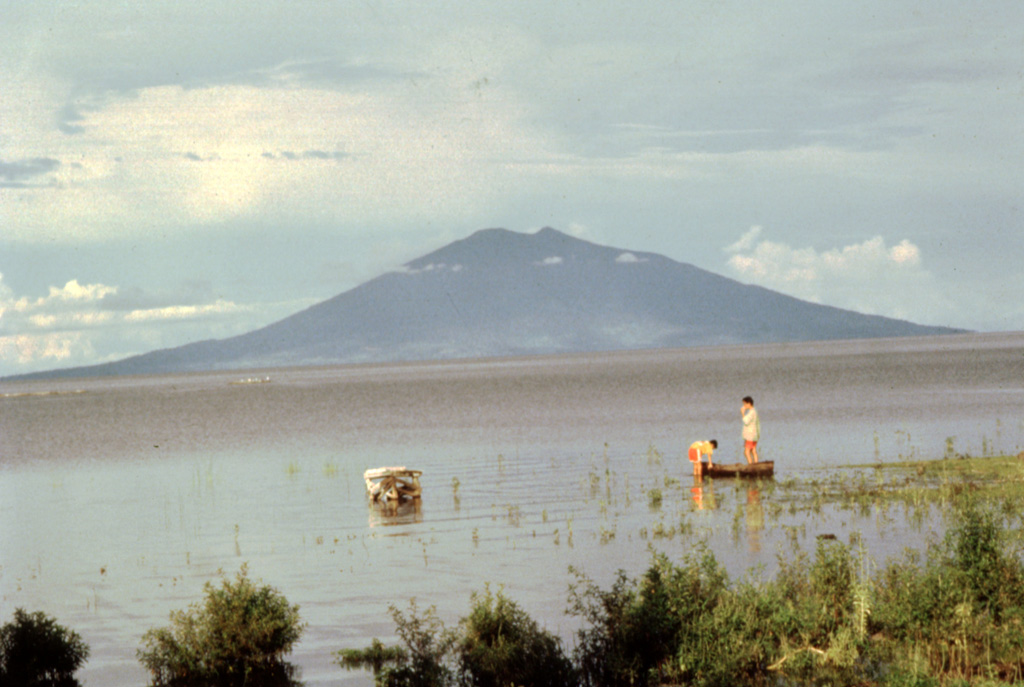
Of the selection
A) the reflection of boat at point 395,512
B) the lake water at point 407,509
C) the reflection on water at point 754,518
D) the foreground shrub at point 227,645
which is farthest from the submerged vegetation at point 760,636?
the reflection of boat at point 395,512

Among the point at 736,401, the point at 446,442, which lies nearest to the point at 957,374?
the point at 736,401

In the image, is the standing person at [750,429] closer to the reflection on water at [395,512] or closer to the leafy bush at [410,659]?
the reflection on water at [395,512]

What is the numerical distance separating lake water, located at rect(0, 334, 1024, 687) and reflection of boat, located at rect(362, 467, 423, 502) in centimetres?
64

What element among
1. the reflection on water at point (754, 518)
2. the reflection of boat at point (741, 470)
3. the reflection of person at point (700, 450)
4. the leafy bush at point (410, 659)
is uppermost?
the reflection of person at point (700, 450)

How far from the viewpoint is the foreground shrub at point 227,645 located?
500 inches

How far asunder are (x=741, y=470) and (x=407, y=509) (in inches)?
327

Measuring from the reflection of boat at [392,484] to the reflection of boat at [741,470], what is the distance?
717 centimetres

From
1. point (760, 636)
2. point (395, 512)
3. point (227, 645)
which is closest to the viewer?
point (760, 636)

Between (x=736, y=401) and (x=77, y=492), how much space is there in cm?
4162

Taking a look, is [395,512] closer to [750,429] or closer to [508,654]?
[750,429]

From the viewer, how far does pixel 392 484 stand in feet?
91.8

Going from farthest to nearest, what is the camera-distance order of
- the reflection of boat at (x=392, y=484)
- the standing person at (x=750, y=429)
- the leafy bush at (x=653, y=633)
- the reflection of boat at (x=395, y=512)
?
1. the standing person at (x=750, y=429)
2. the reflection of boat at (x=392, y=484)
3. the reflection of boat at (x=395, y=512)
4. the leafy bush at (x=653, y=633)

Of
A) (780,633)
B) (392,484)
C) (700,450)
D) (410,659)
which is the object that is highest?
(700,450)

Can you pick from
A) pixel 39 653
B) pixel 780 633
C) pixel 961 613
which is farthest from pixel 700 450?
pixel 39 653
